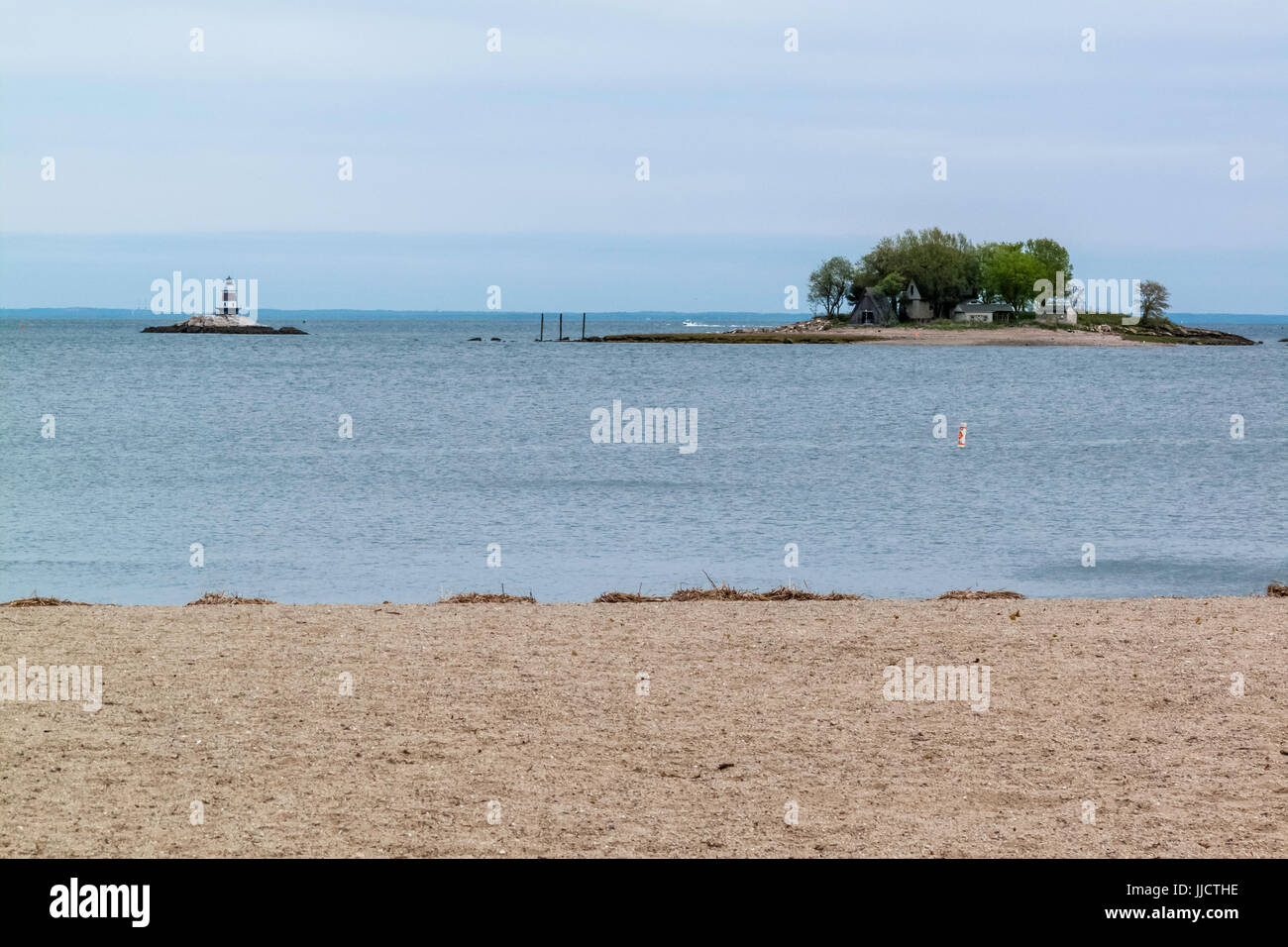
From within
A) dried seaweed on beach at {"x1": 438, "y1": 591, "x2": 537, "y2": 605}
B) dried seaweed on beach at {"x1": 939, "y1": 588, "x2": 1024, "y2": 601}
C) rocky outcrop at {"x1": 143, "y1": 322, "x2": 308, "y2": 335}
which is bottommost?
dried seaweed on beach at {"x1": 939, "y1": 588, "x2": 1024, "y2": 601}

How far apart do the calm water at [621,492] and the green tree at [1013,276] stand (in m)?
81.8

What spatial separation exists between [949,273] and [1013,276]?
7.87 meters

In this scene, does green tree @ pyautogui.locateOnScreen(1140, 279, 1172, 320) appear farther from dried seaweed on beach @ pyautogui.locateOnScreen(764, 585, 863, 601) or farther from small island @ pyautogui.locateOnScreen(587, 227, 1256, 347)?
dried seaweed on beach @ pyautogui.locateOnScreen(764, 585, 863, 601)

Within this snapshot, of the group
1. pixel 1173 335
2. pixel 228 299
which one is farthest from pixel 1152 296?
pixel 228 299

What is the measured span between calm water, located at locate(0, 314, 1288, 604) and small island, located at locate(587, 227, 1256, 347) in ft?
257

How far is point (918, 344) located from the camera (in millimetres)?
140750

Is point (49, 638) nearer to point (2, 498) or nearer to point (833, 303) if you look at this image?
point (2, 498)

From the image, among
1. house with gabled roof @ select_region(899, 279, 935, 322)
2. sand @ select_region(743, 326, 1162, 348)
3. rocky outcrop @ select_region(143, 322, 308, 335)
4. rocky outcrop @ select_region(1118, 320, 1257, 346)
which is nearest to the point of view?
sand @ select_region(743, 326, 1162, 348)

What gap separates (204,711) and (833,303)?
164140 mm

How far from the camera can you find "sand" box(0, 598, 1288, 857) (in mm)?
7008

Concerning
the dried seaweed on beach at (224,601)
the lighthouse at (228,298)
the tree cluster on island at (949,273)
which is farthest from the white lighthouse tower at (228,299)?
the dried seaweed on beach at (224,601)

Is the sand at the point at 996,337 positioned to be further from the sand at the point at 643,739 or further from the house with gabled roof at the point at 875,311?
the sand at the point at 643,739

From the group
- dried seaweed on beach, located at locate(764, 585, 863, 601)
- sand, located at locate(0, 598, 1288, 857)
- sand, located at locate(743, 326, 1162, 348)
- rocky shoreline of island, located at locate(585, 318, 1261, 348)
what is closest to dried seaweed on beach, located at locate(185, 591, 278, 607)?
sand, located at locate(0, 598, 1288, 857)

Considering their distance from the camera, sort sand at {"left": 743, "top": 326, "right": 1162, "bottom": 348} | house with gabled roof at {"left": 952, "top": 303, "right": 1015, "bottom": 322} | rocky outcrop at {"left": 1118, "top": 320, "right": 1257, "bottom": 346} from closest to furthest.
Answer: sand at {"left": 743, "top": 326, "right": 1162, "bottom": 348}
house with gabled roof at {"left": 952, "top": 303, "right": 1015, "bottom": 322}
rocky outcrop at {"left": 1118, "top": 320, "right": 1257, "bottom": 346}
